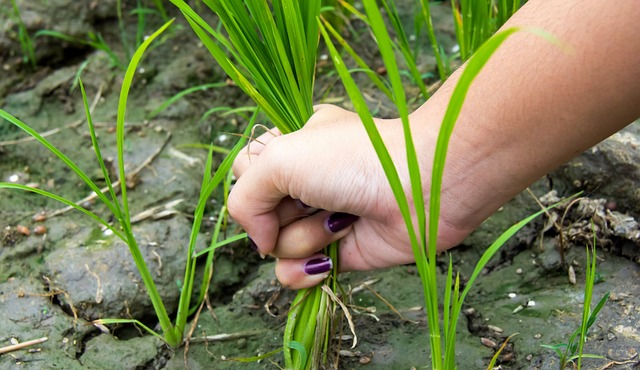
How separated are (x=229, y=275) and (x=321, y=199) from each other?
47cm

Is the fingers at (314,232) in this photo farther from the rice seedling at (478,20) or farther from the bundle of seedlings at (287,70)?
the rice seedling at (478,20)

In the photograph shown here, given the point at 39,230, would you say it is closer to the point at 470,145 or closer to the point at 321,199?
the point at 321,199

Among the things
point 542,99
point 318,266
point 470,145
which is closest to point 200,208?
point 318,266

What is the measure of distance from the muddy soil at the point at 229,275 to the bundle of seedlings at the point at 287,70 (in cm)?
6

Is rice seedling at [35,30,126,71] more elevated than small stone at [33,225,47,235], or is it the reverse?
rice seedling at [35,30,126,71]

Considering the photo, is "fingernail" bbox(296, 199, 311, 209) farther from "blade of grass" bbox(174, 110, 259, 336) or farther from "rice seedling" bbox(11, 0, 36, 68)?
"rice seedling" bbox(11, 0, 36, 68)

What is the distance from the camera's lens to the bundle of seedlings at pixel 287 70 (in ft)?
4.13

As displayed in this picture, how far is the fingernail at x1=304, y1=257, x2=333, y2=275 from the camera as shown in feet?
4.51

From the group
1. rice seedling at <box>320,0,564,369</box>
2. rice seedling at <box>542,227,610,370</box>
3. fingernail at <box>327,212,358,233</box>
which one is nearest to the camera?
rice seedling at <box>320,0,564,369</box>

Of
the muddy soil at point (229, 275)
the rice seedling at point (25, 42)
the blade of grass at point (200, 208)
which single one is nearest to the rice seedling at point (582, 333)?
the muddy soil at point (229, 275)

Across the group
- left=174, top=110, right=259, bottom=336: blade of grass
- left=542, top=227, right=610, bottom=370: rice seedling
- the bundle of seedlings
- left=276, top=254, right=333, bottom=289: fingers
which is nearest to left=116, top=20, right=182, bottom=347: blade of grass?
left=174, top=110, right=259, bottom=336: blade of grass

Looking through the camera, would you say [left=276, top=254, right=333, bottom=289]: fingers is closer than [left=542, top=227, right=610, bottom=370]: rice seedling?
No

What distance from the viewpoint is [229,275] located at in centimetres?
165

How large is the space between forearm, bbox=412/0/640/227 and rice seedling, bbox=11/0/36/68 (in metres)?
1.40
